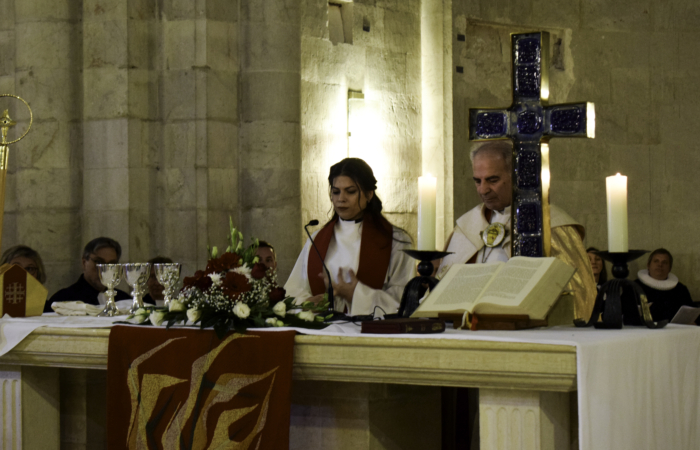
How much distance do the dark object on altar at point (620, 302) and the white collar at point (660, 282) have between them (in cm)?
541

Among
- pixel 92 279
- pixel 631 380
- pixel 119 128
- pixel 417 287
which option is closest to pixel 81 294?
pixel 92 279

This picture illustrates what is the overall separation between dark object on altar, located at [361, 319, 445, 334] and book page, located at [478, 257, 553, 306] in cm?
19

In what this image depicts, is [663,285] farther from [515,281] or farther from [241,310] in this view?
[241,310]

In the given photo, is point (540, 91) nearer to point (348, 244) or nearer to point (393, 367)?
point (393, 367)

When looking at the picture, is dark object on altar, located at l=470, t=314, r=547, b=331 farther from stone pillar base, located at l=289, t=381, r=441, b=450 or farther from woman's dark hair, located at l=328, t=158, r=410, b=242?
woman's dark hair, located at l=328, t=158, r=410, b=242

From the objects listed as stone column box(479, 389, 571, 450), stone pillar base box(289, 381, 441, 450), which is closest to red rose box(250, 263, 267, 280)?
stone pillar base box(289, 381, 441, 450)

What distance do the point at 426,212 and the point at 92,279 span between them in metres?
2.94

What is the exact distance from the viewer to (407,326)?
9.11ft

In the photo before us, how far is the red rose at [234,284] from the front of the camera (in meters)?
3.02

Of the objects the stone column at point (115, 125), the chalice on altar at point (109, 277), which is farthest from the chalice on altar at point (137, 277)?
the stone column at point (115, 125)

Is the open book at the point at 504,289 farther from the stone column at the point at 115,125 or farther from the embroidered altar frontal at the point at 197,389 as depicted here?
the stone column at the point at 115,125

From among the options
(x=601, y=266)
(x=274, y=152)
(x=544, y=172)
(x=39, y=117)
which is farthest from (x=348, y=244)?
(x=601, y=266)

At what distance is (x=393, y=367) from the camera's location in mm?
2738

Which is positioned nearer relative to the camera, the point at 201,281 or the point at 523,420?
the point at 523,420
